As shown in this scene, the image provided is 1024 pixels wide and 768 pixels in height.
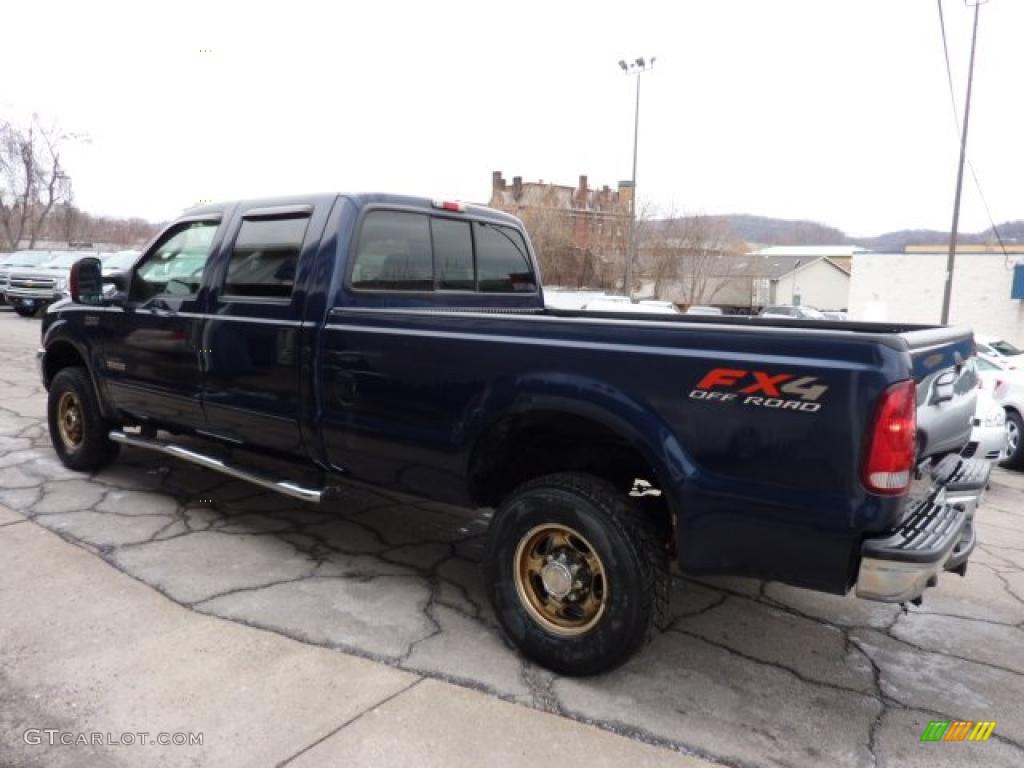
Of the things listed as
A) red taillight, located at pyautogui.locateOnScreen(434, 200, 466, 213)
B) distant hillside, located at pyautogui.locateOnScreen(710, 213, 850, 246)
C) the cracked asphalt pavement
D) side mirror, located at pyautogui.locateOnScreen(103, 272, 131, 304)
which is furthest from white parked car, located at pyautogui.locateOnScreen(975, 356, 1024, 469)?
distant hillside, located at pyautogui.locateOnScreen(710, 213, 850, 246)

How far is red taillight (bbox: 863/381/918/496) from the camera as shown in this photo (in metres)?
2.38

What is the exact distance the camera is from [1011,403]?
8.34m

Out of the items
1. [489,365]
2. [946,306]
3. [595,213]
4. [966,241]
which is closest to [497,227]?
[489,365]

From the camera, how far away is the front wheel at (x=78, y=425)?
18.1 feet

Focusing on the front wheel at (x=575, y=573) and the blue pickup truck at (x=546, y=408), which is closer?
the blue pickup truck at (x=546, y=408)

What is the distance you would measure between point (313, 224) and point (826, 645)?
333 centimetres

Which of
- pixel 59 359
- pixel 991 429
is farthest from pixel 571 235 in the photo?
pixel 59 359

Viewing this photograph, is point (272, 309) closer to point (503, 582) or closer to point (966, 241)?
point (503, 582)

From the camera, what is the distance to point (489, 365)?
10.5ft

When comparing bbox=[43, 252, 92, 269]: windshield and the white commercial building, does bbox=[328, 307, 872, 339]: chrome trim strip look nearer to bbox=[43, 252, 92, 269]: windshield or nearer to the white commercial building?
bbox=[43, 252, 92, 269]: windshield

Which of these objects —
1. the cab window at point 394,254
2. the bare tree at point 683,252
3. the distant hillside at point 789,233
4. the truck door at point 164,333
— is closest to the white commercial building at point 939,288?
the bare tree at point 683,252

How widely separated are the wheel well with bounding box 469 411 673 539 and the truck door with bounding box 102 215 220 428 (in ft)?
6.88

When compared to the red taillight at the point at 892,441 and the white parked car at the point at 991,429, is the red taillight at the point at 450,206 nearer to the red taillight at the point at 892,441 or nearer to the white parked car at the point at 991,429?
the red taillight at the point at 892,441

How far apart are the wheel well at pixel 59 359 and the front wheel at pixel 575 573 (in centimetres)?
408
